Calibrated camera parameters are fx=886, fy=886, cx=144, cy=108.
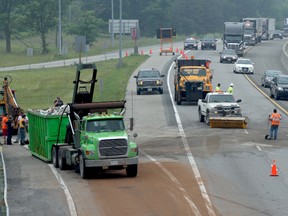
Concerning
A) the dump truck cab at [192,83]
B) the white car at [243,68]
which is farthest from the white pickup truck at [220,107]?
the white car at [243,68]

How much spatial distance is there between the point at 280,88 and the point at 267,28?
83.5 m

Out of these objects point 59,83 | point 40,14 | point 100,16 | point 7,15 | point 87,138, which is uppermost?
point 40,14

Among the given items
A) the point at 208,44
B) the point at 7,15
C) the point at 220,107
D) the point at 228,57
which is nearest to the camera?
the point at 220,107

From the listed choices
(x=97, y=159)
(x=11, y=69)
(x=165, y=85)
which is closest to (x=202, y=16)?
(x=11, y=69)

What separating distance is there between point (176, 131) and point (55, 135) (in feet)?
39.1

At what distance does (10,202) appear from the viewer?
80.2 ft

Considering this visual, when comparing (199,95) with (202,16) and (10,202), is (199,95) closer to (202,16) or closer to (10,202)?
(10,202)

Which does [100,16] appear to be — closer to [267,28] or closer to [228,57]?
[267,28]

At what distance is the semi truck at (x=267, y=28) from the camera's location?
448ft

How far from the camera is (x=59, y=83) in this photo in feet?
252

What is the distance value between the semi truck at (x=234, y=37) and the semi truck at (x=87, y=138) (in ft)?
224

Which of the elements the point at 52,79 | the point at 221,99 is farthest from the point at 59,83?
the point at 221,99

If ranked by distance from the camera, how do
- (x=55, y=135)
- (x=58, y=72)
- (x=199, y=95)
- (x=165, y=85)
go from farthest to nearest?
(x=58, y=72) < (x=165, y=85) < (x=199, y=95) < (x=55, y=135)

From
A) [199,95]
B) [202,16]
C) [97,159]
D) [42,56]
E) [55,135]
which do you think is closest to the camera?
[97,159]
